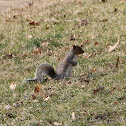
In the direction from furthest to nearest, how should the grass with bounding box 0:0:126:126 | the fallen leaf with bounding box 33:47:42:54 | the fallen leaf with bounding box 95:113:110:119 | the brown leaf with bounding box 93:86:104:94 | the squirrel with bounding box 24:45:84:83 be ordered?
the fallen leaf with bounding box 33:47:42:54 < the squirrel with bounding box 24:45:84:83 < the brown leaf with bounding box 93:86:104:94 < the grass with bounding box 0:0:126:126 < the fallen leaf with bounding box 95:113:110:119

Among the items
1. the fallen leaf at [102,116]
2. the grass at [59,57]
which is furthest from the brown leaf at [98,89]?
the fallen leaf at [102,116]

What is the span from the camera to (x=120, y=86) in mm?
4746

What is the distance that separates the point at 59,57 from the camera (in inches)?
261

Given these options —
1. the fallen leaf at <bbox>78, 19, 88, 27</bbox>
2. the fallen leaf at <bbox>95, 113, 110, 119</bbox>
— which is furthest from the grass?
the fallen leaf at <bbox>78, 19, 88, 27</bbox>

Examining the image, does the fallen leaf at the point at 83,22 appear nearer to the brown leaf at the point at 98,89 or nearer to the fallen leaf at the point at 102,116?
the brown leaf at the point at 98,89

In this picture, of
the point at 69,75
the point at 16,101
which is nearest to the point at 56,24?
the point at 69,75

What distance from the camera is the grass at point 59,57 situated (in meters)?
4.19

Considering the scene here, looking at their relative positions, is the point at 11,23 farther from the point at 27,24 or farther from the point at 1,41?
the point at 1,41

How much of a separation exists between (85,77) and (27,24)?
401cm

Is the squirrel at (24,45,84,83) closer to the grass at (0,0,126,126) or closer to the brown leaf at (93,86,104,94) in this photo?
the grass at (0,0,126,126)

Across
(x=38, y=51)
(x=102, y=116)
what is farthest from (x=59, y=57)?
(x=102, y=116)

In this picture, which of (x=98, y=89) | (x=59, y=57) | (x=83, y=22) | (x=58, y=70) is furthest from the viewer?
(x=83, y=22)

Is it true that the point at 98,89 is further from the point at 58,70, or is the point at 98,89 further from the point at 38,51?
the point at 38,51

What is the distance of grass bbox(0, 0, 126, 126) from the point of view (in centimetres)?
419
